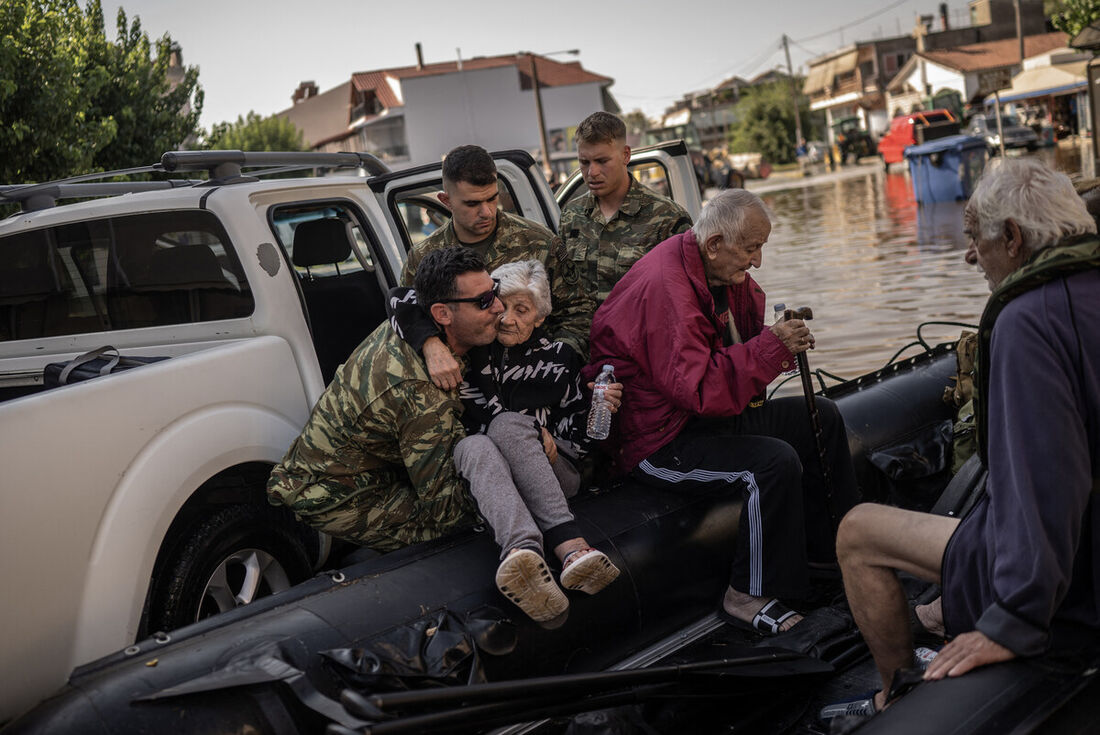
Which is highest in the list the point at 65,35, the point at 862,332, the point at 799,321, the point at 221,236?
the point at 65,35

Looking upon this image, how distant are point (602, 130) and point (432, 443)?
211 cm

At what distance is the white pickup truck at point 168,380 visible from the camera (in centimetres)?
307

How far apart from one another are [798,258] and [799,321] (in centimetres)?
1530

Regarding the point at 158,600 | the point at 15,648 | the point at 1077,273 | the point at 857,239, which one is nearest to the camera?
the point at 1077,273

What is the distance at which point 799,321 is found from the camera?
3.87 m

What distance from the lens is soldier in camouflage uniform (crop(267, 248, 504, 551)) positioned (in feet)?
11.8

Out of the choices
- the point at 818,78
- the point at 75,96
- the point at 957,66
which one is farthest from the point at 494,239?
the point at 818,78

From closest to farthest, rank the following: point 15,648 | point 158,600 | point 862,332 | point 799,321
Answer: point 15,648 → point 158,600 → point 799,321 → point 862,332

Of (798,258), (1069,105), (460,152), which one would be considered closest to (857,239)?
(798,258)

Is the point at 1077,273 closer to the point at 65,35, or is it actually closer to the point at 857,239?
the point at 65,35

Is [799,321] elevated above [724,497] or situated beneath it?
elevated above

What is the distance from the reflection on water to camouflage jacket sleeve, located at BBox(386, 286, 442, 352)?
54.6 inches

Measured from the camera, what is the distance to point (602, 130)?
5027 mm

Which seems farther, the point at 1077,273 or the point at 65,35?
the point at 65,35
